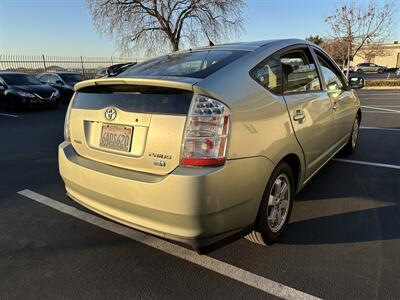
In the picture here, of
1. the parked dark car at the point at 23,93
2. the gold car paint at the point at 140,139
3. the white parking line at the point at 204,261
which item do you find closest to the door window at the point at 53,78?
the parked dark car at the point at 23,93

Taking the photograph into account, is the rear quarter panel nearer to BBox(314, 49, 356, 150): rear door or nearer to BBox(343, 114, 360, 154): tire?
BBox(314, 49, 356, 150): rear door

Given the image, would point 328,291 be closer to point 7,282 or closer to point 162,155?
point 162,155

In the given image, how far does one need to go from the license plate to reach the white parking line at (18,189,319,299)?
3.22ft

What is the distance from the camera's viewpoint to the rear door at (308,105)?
9.73 feet

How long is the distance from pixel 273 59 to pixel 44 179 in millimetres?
3392

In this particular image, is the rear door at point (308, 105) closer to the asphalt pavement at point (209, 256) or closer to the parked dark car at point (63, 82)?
the asphalt pavement at point (209, 256)

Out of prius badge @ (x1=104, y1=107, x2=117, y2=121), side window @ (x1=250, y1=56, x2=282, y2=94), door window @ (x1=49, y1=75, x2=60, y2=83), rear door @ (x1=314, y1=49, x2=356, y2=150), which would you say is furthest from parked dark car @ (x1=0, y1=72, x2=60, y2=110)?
side window @ (x1=250, y1=56, x2=282, y2=94)

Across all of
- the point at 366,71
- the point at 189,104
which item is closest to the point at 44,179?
the point at 189,104

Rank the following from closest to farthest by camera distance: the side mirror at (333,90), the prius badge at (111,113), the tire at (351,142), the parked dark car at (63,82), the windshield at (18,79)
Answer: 1. the prius badge at (111,113)
2. the side mirror at (333,90)
3. the tire at (351,142)
4. the windshield at (18,79)
5. the parked dark car at (63,82)

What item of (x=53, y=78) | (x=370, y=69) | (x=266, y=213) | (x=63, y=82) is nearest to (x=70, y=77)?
(x=53, y=78)

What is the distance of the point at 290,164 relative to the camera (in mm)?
3004

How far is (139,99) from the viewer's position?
2.38 metres

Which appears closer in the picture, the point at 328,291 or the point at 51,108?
the point at 328,291

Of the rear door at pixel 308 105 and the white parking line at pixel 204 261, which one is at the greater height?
the rear door at pixel 308 105
